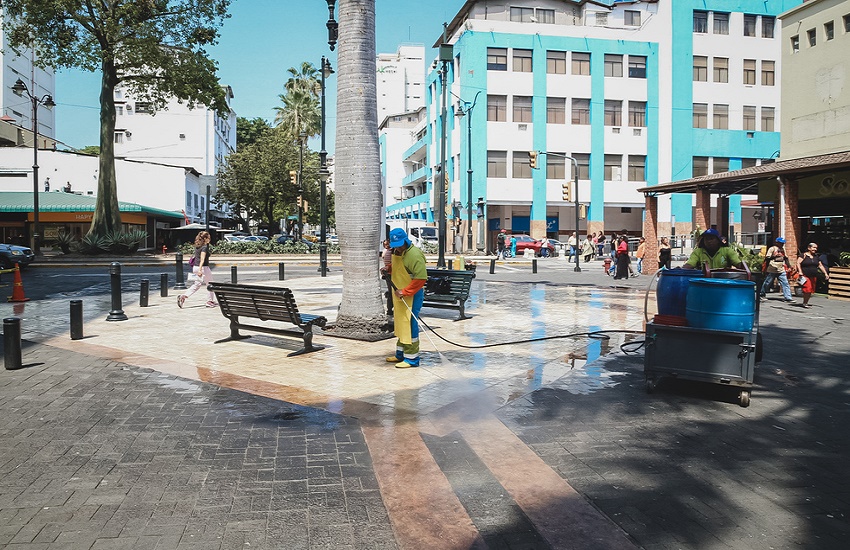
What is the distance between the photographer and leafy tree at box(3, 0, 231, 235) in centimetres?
3044

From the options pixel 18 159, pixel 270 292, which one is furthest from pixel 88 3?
pixel 270 292

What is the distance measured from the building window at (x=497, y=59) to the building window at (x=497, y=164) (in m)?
6.29

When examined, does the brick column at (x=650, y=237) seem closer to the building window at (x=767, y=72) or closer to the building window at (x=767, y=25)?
the building window at (x=767, y=72)

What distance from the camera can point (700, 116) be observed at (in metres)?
51.6

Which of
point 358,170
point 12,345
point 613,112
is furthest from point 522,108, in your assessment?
point 12,345

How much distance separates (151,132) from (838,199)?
57.7 metres

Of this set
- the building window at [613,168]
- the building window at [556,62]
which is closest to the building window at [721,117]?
the building window at [613,168]

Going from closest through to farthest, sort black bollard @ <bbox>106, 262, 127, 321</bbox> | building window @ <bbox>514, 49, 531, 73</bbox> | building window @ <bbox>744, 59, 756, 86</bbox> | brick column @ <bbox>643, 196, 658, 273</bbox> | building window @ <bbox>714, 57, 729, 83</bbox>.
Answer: black bollard @ <bbox>106, 262, 127, 321</bbox>
brick column @ <bbox>643, 196, 658, 273</bbox>
building window @ <bbox>514, 49, 531, 73</bbox>
building window @ <bbox>714, 57, 729, 83</bbox>
building window @ <bbox>744, 59, 756, 86</bbox>

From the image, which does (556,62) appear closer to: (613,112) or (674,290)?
(613,112)

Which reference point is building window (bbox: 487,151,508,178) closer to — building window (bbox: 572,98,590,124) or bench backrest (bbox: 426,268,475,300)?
building window (bbox: 572,98,590,124)

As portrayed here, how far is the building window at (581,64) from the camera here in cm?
5006

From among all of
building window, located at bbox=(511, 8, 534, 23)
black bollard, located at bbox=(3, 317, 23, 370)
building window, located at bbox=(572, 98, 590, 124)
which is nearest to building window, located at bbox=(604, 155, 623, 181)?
building window, located at bbox=(572, 98, 590, 124)

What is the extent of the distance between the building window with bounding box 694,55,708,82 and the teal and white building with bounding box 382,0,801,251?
0.08 m

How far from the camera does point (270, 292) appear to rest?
905 cm
